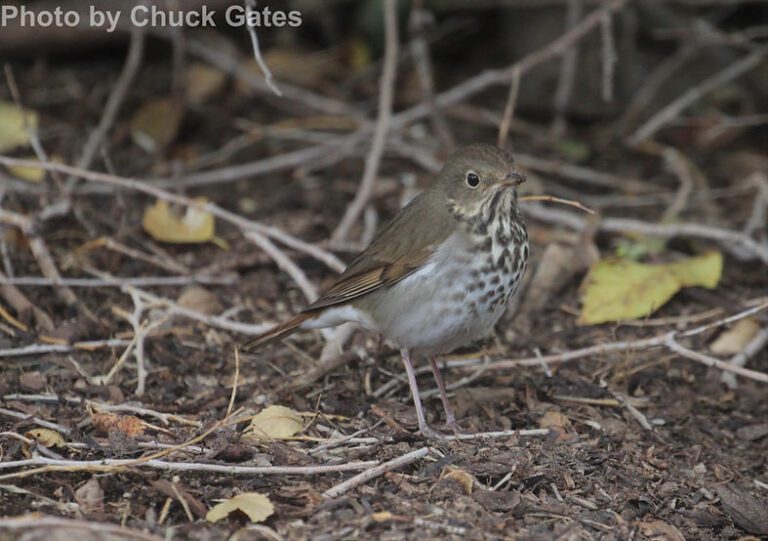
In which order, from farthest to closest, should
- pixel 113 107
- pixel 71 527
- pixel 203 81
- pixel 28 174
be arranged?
pixel 203 81
pixel 113 107
pixel 28 174
pixel 71 527

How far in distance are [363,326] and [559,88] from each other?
2.96 meters

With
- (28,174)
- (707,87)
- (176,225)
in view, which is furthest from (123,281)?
(707,87)

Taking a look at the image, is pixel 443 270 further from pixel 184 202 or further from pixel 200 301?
pixel 184 202

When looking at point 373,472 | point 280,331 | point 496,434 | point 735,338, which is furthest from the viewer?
point 735,338

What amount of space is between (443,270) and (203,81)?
340 centimetres

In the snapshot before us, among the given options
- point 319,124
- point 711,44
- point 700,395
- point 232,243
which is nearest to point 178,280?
point 232,243

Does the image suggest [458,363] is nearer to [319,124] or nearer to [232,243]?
[232,243]

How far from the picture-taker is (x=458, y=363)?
466cm

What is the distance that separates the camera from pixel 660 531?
3535 millimetres

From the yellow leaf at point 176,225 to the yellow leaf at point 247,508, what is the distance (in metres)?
2.24

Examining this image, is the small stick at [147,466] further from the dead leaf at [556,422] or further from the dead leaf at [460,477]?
the dead leaf at [556,422]

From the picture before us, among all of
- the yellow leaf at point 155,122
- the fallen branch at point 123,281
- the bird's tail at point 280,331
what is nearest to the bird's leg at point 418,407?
the bird's tail at point 280,331

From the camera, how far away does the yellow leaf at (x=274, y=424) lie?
3877 mm

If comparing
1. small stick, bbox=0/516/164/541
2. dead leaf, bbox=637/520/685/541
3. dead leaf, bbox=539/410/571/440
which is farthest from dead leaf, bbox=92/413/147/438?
dead leaf, bbox=637/520/685/541
